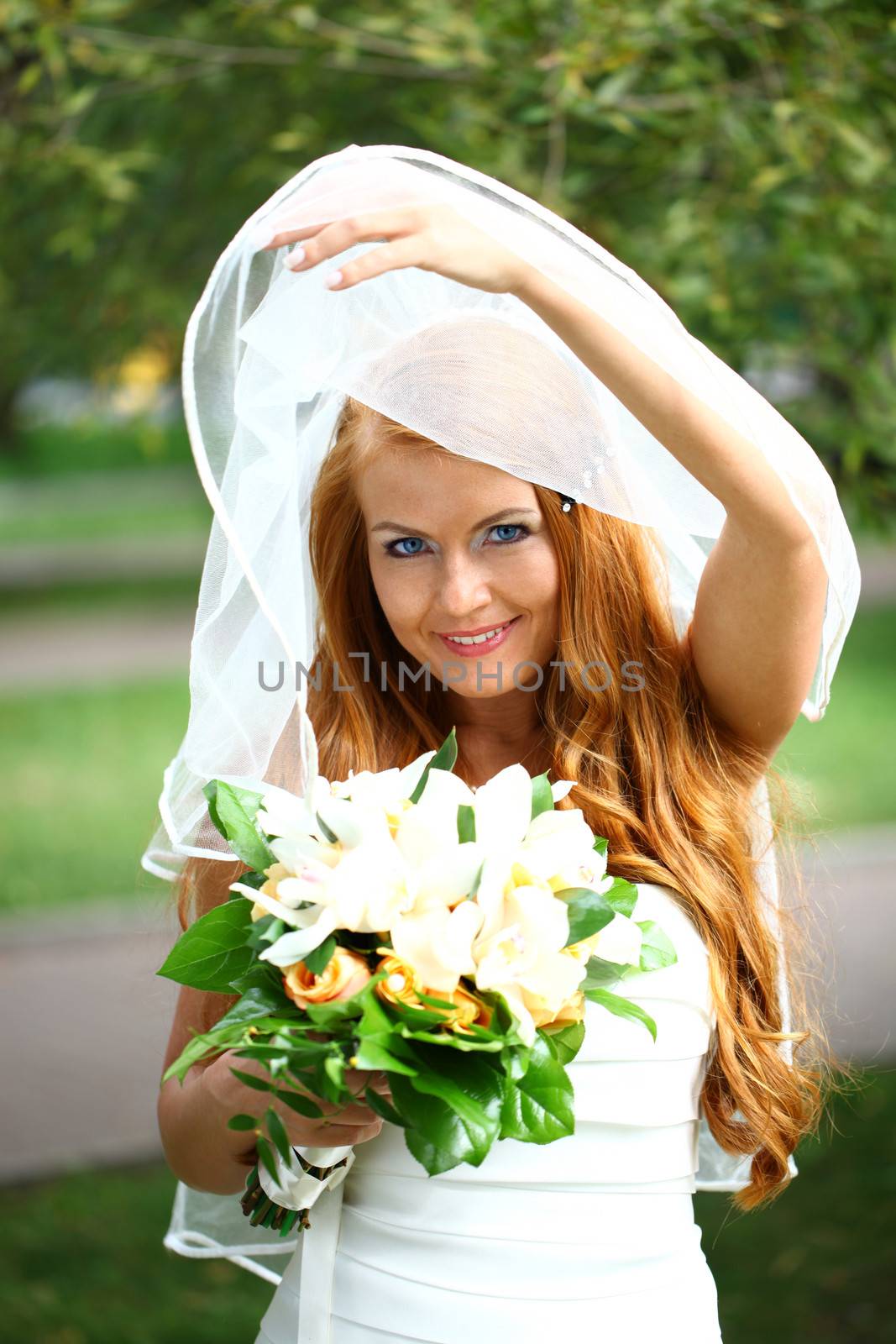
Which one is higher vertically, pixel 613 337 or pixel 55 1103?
pixel 613 337

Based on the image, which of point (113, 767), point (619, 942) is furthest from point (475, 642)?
point (113, 767)

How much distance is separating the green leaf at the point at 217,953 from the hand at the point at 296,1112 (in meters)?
0.10

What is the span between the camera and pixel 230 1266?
4555mm

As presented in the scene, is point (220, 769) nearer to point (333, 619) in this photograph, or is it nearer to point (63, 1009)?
point (333, 619)

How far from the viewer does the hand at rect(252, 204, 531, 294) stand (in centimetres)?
157

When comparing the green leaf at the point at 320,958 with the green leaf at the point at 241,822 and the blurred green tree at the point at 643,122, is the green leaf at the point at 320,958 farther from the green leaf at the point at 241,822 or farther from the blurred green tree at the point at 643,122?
the blurred green tree at the point at 643,122

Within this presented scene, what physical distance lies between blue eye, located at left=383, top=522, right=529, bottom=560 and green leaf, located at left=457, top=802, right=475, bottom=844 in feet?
1.76

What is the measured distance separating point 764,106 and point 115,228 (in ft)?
10.2

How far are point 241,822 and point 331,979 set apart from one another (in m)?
0.31

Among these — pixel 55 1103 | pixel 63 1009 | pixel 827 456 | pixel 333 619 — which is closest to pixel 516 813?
pixel 333 619

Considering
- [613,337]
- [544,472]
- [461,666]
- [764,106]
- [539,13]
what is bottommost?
[461,666]

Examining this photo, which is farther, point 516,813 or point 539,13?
point 539,13

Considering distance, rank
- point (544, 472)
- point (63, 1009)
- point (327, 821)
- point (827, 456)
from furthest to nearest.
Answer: point (63, 1009) → point (827, 456) → point (544, 472) → point (327, 821)

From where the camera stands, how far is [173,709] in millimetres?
11398
